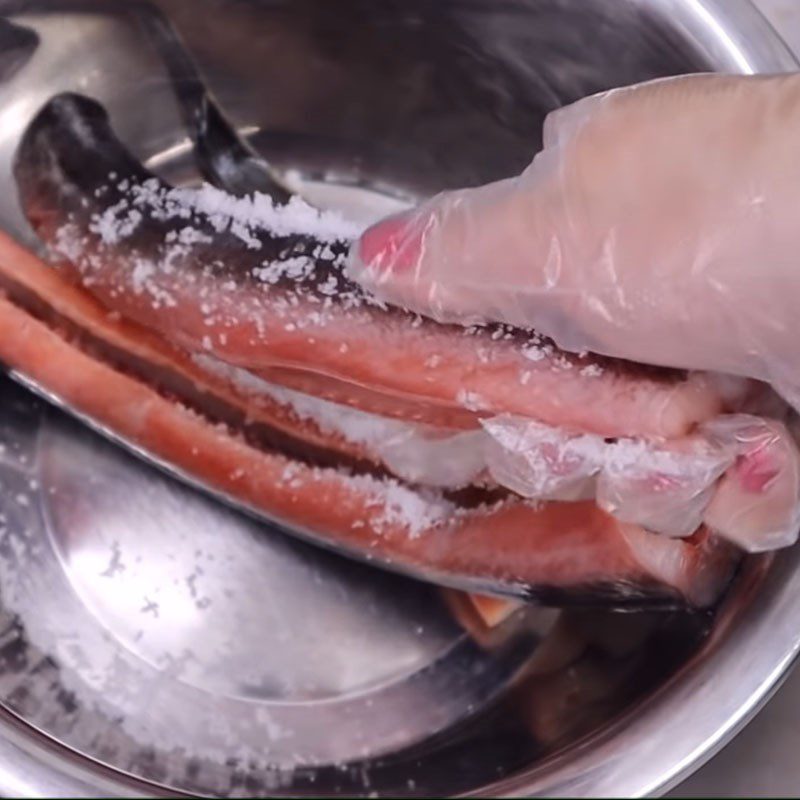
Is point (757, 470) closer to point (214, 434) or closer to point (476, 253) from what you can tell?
point (476, 253)

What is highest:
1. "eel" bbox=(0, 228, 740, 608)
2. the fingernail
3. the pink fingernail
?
the fingernail

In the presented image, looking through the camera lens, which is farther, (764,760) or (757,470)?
(764,760)

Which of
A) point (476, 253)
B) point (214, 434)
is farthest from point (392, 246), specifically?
point (214, 434)

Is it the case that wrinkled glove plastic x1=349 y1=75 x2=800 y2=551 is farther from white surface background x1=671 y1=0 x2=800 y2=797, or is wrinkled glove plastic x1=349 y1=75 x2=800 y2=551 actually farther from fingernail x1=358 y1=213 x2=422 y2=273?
white surface background x1=671 y1=0 x2=800 y2=797

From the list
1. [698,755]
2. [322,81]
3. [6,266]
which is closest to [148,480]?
[6,266]

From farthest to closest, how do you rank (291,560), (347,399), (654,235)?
(291,560), (347,399), (654,235)

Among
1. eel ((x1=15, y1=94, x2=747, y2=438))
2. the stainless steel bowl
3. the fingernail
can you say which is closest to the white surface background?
the stainless steel bowl

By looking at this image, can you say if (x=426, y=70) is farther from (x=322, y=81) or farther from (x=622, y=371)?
(x=622, y=371)
